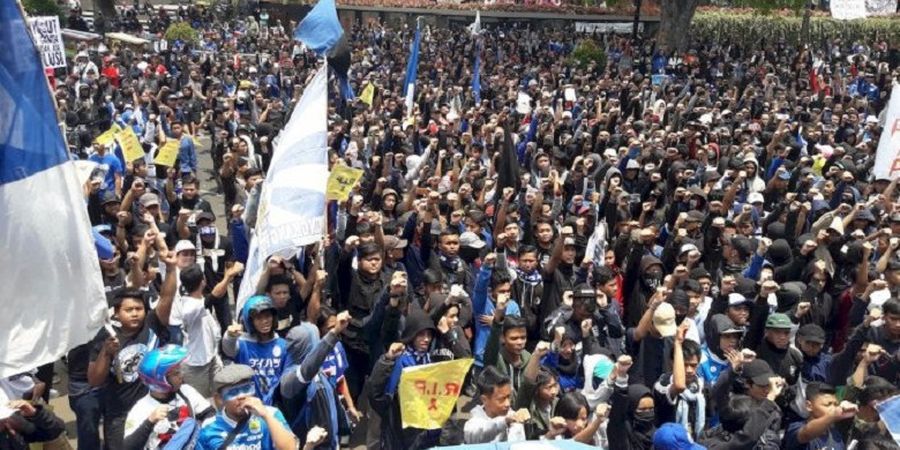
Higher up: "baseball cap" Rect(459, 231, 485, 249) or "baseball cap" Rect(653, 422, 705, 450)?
"baseball cap" Rect(459, 231, 485, 249)

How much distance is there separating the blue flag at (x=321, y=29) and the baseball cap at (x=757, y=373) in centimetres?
690

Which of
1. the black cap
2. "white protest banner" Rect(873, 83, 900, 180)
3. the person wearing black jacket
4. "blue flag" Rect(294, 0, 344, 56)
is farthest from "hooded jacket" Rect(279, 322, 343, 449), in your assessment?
"white protest banner" Rect(873, 83, 900, 180)

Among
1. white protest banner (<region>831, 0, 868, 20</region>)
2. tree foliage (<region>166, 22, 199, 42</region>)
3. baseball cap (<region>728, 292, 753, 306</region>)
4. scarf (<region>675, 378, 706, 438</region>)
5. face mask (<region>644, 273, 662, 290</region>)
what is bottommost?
scarf (<region>675, 378, 706, 438</region>)

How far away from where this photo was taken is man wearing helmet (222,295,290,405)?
4762mm

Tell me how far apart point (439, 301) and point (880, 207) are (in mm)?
5346

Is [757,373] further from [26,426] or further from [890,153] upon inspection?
[890,153]

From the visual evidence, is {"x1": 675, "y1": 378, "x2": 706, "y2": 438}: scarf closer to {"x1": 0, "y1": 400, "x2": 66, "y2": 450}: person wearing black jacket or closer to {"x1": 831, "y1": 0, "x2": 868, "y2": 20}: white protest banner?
{"x1": 0, "y1": 400, "x2": 66, "y2": 450}: person wearing black jacket

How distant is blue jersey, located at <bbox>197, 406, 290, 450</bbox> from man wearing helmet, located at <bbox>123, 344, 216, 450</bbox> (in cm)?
8

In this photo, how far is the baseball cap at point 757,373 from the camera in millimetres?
4695

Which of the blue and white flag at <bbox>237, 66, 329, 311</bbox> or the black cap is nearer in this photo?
the blue and white flag at <bbox>237, 66, 329, 311</bbox>

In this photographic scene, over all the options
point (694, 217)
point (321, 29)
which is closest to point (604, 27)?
point (321, 29)

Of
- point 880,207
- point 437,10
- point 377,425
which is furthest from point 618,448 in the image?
point 437,10

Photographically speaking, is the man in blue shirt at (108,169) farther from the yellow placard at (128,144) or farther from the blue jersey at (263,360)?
the blue jersey at (263,360)

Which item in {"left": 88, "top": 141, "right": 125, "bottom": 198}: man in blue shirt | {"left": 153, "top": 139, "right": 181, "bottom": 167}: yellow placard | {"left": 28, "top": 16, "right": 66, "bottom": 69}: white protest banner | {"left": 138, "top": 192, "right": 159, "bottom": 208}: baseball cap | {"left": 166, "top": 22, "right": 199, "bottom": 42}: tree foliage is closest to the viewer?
{"left": 138, "top": 192, "right": 159, "bottom": 208}: baseball cap
